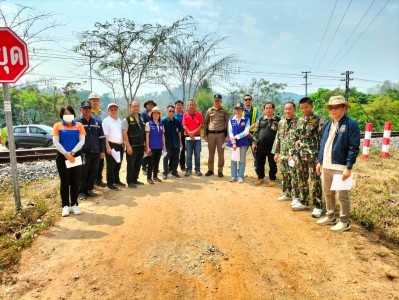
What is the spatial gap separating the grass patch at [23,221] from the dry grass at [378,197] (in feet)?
15.4

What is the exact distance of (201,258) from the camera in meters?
3.27

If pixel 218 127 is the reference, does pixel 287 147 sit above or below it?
below

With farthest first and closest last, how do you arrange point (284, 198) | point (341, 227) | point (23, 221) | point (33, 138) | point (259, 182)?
1. point (33, 138)
2. point (259, 182)
3. point (284, 198)
4. point (23, 221)
5. point (341, 227)

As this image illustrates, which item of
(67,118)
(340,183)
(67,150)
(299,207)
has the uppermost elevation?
(67,118)

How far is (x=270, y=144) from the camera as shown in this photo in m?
6.19

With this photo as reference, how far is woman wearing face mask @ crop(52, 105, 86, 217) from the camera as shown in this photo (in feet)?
14.9

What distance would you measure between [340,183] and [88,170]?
14.4 feet

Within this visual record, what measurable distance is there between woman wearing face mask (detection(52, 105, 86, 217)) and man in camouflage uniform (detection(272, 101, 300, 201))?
11.5 feet

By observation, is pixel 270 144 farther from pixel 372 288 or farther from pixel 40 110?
pixel 40 110

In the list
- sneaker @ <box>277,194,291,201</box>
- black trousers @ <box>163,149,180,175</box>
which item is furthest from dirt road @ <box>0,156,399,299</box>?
black trousers @ <box>163,149,180,175</box>

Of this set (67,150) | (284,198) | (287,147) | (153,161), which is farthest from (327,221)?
(67,150)

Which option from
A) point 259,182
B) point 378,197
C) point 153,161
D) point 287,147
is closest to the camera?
point 287,147

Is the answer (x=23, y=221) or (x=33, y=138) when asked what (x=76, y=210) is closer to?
(x=23, y=221)

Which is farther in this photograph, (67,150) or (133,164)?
(133,164)
